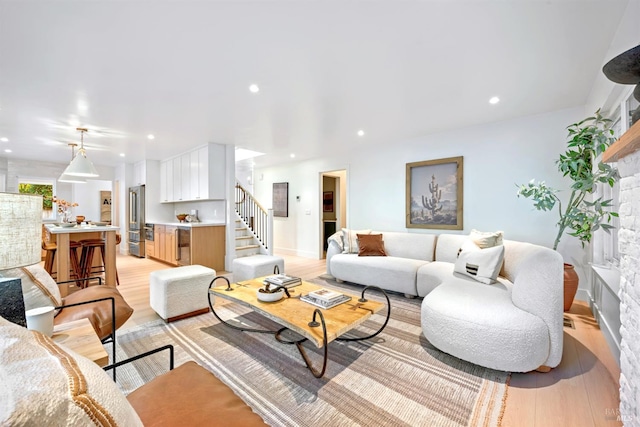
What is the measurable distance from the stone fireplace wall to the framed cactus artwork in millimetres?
2926

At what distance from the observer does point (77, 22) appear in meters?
1.83

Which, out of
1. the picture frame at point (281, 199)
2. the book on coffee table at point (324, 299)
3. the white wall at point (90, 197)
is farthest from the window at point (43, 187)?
the book on coffee table at point (324, 299)

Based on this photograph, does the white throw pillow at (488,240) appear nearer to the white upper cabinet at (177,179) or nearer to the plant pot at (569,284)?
the plant pot at (569,284)

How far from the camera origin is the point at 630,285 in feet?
4.20

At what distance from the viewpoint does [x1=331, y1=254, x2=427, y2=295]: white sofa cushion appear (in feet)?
11.9

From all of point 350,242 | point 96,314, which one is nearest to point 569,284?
point 350,242

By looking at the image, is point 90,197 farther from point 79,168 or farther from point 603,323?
point 603,323

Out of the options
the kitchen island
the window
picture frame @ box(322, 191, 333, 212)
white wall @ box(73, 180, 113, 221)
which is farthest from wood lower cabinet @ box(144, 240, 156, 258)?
picture frame @ box(322, 191, 333, 212)

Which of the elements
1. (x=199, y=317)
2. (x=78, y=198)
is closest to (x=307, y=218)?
(x=199, y=317)

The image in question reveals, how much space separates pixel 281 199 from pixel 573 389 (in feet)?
20.3

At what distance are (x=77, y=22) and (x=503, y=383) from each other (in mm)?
3774

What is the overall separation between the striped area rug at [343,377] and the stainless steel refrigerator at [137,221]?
4719mm

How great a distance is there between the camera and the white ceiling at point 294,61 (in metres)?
1.76

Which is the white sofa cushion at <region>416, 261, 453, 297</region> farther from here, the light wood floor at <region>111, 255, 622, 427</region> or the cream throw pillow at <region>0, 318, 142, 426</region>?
the cream throw pillow at <region>0, 318, 142, 426</region>
